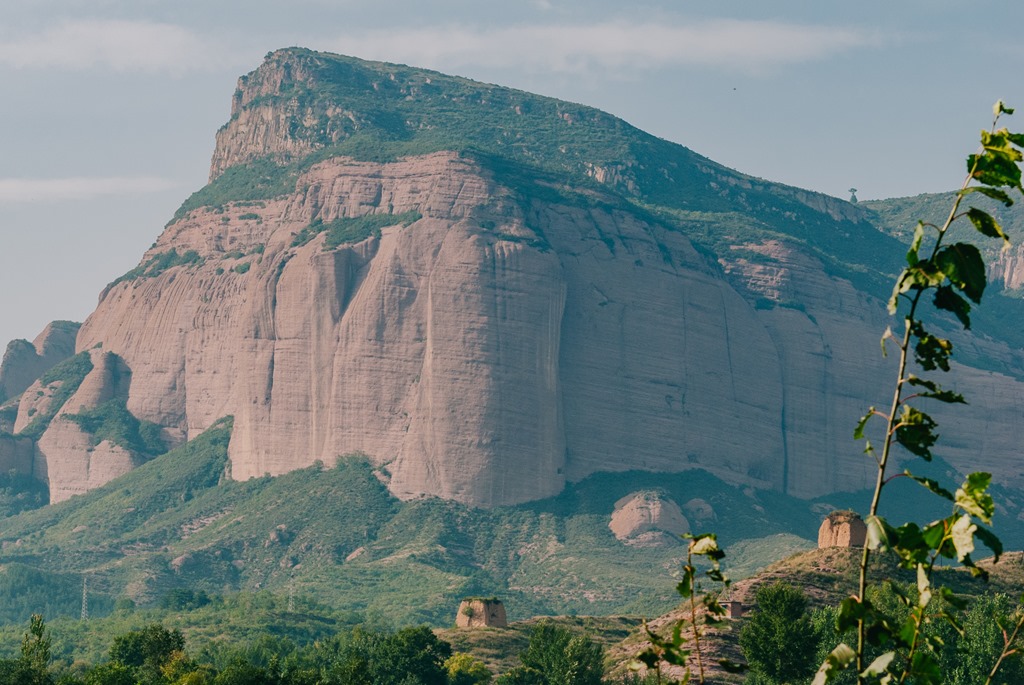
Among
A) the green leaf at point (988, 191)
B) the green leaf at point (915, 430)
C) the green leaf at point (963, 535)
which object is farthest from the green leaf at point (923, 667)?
the green leaf at point (988, 191)

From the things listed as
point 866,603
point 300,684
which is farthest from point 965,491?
point 300,684

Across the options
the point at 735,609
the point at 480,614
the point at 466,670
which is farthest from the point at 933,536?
the point at 480,614

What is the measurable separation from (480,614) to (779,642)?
49649 mm

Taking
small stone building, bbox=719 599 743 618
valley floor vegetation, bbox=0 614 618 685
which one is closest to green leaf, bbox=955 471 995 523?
valley floor vegetation, bbox=0 614 618 685

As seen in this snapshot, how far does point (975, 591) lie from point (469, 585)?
83325 millimetres

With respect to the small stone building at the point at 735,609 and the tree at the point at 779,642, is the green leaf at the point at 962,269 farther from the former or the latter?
the small stone building at the point at 735,609

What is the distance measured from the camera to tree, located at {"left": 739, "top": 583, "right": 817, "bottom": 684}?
87562 millimetres

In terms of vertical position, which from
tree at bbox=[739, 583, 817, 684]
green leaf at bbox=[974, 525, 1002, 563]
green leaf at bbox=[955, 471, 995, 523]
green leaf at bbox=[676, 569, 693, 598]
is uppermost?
green leaf at bbox=[955, 471, 995, 523]

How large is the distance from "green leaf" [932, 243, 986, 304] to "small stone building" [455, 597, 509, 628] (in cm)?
12263

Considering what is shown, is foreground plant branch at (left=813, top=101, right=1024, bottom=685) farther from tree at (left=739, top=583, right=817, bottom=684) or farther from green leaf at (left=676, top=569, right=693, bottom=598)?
tree at (left=739, top=583, right=817, bottom=684)

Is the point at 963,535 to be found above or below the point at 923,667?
above

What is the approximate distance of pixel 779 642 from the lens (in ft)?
290

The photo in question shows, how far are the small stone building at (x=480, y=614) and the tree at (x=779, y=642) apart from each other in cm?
4611

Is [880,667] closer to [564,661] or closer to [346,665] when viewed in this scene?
[346,665]
